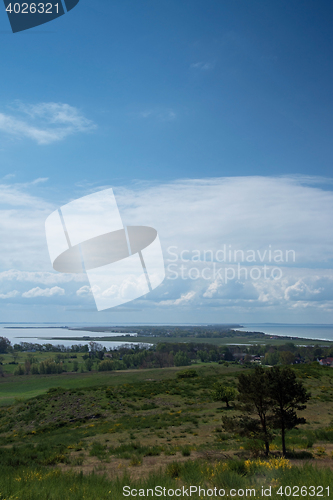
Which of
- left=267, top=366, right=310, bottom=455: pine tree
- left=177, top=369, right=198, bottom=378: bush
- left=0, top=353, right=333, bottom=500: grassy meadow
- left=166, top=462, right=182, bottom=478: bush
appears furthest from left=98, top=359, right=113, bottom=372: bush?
left=166, top=462, right=182, bottom=478: bush

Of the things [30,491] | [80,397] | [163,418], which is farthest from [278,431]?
[80,397]

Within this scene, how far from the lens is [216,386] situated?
92.9 ft

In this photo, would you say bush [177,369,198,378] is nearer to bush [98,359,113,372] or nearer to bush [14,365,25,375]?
bush [98,359,113,372]

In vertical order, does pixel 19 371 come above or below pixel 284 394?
below

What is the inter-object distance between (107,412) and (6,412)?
1207cm

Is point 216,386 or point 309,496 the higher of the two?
point 309,496

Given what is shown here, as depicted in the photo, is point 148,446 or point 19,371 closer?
point 148,446

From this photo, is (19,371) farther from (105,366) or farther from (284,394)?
(284,394)

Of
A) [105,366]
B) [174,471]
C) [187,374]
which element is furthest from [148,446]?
[105,366]

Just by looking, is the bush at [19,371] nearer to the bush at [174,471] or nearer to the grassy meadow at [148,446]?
the grassy meadow at [148,446]

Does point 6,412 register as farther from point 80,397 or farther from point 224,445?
point 224,445

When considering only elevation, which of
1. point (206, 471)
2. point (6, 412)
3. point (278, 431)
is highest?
point (206, 471)

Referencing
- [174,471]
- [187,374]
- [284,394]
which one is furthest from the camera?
[187,374]

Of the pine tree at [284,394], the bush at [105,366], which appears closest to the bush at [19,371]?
the bush at [105,366]
